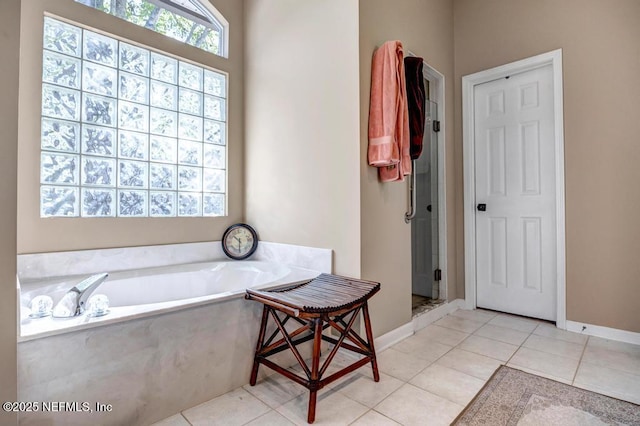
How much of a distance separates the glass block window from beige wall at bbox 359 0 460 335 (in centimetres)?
138

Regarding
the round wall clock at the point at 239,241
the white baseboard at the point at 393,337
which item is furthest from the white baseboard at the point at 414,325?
the round wall clock at the point at 239,241

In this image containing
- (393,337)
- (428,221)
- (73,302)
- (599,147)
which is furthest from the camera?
(428,221)

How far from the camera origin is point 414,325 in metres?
2.42

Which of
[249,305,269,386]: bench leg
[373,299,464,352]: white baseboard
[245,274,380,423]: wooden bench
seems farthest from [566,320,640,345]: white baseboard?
[249,305,269,386]: bench leg

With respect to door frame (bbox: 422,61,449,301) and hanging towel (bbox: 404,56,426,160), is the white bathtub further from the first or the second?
door frame (bbox: 422,61,449,301)

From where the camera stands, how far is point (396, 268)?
2.28 m

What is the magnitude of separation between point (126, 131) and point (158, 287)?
3.67 ft

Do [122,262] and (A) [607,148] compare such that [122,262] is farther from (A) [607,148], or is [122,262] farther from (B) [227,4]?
(A) [607,148]

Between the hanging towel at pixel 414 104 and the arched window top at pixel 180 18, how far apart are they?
163 centimetres

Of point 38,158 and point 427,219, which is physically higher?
point 38,158

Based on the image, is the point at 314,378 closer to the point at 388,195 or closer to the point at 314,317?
the point at 314,317

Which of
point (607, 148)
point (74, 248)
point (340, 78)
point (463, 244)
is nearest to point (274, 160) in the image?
point (340, 78)

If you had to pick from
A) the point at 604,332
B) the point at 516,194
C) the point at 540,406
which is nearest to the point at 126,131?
the point at 540,406

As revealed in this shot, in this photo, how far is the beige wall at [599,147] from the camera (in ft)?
7.20
